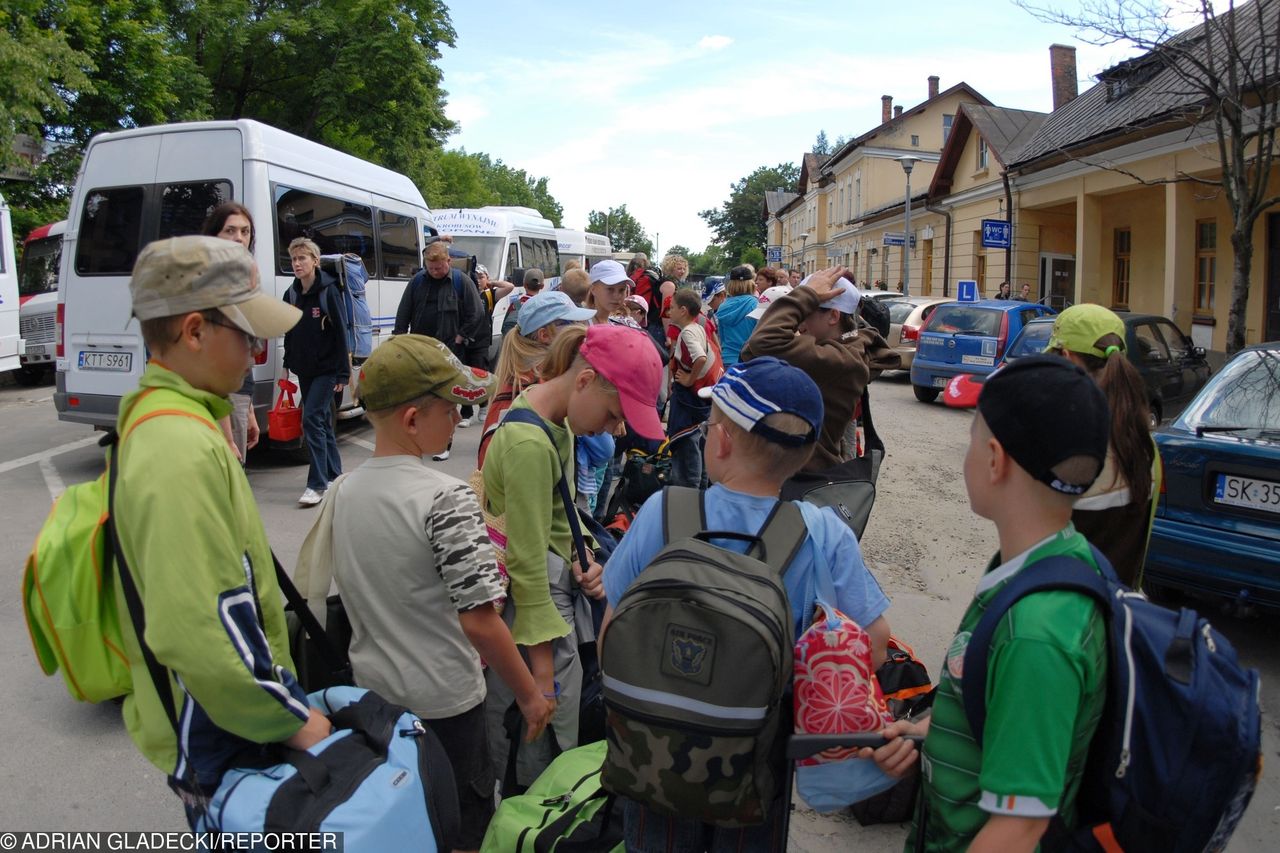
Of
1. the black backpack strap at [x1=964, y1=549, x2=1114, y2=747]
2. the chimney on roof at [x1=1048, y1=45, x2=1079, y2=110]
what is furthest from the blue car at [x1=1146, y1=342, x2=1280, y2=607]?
the chimney on roof at [x1=1048, y1=45, x2=1079, y2=110]

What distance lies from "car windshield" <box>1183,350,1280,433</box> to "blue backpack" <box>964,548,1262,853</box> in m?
4.25

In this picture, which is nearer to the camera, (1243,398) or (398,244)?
(1243,398)

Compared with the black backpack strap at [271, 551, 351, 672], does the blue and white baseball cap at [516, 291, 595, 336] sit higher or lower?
→ higher

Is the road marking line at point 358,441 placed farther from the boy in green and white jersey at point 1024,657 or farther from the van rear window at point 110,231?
the boy in green and white jersey at point 1024,657

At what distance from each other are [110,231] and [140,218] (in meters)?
0.37

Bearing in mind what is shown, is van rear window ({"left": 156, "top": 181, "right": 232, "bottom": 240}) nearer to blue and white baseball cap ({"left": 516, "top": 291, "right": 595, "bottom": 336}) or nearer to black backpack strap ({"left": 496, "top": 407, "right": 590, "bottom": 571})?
blue and white baseball cap ({"left": 516, "top": 291, "right": 595, "bottom": 336})

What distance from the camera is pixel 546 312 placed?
4289mm

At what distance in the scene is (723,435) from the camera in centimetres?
205

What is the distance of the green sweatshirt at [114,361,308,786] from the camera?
1546 millimetres

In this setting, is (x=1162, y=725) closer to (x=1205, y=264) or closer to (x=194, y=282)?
(x=194, y=282)

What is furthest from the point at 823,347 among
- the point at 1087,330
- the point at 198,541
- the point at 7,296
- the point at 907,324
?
the point at 7,296

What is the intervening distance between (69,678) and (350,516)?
68 centimetres

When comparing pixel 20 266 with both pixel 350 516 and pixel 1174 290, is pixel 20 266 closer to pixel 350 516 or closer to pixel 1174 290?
pixel 350 516

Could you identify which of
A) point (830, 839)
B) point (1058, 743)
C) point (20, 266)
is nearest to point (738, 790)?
point (1058, 743)
